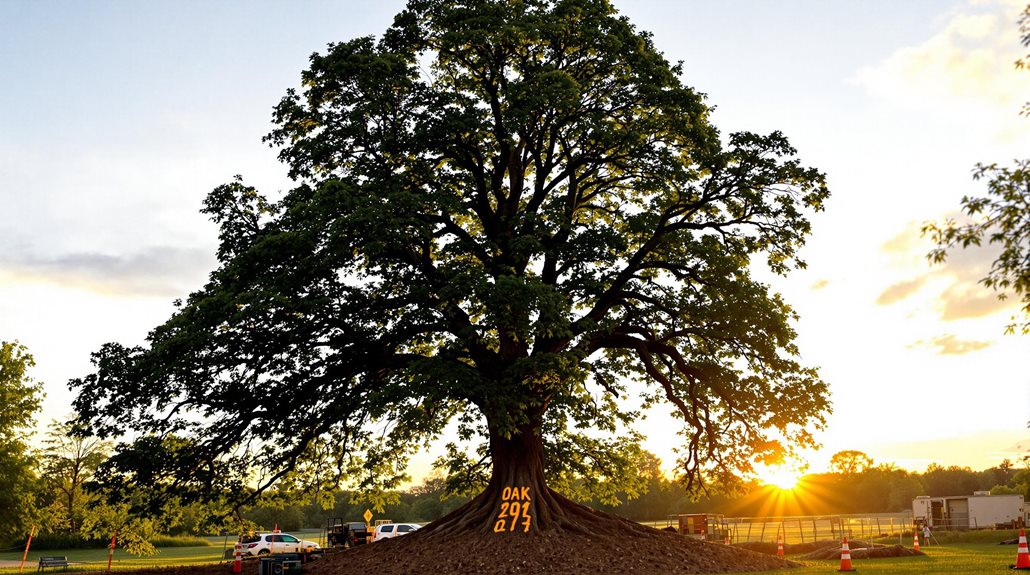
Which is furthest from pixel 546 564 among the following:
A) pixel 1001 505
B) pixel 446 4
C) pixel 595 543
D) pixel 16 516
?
pixel 1001 505

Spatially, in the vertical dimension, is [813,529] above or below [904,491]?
below

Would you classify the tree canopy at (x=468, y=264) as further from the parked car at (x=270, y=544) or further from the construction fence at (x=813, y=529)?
the parked car at (x=270, y=544)

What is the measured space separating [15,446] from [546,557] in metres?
29.4

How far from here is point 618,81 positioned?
24828 millimetres

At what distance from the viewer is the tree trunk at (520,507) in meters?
23.2

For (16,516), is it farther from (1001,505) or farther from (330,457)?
(1001,505)

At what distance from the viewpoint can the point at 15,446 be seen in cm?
3844

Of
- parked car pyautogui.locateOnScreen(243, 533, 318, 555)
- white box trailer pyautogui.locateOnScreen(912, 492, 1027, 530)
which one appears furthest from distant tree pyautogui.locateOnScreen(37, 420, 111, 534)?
white box trailer pyautogui.locateOnScreen(912, 492, 1027, 530)

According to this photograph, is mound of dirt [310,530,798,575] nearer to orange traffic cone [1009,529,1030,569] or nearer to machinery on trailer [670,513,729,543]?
orange traffic cone [1009,529,1030,569]

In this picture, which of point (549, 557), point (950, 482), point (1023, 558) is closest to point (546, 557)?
point (549, 557)

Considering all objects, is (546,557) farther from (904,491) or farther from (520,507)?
(904,491)

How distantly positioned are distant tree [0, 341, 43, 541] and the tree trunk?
2284cm

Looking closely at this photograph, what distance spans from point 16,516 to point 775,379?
3316 centimetres

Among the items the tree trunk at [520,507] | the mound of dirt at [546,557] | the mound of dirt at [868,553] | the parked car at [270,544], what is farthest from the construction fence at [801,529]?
the parked car at [270,544]
